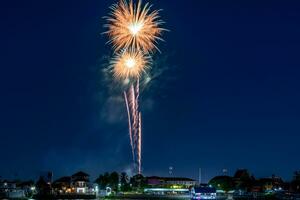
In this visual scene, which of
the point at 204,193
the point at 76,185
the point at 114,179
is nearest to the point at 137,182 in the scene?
the point at 114,179

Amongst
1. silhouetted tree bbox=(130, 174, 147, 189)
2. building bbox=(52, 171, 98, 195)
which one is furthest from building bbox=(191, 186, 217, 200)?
silhouetted tree bbox=(130, 174, 147, 189)

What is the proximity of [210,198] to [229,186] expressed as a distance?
107679mm

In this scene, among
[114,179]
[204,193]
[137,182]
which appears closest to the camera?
[204,193]

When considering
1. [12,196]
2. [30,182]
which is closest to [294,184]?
[12,196]

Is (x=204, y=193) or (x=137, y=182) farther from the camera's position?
(x=137, y=182)

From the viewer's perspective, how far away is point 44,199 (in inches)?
2945

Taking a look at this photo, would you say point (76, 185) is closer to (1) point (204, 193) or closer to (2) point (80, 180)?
(2) point (80, 180)

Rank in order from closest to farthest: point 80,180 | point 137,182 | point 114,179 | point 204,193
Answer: point 204,193 < point 114,179 < point 80,180 < point 137,182

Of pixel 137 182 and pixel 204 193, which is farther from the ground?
pixel 137 182

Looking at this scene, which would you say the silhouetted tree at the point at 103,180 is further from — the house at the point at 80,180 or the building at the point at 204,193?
the building at the point at 204,193

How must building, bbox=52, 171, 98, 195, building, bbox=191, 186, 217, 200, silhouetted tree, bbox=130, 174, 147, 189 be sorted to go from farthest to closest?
silhouetted tree, bbox=130, 174, 147, 189, building, bbox=52, 171, 98, 195, building, bbox=191, 186, 217, 200

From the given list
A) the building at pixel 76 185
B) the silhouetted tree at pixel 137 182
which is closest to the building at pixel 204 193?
the building at pixel 76 185

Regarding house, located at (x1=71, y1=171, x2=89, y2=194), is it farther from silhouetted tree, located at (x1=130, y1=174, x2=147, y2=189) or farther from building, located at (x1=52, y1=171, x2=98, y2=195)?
silhouetted tree, located at (x1=130, y1=174, x2=147, y2=189)

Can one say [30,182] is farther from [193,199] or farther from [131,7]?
[131,7]
